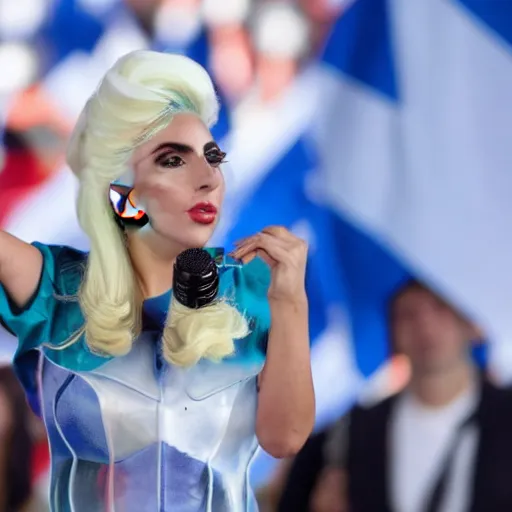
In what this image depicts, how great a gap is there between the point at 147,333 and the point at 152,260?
0.16 metres

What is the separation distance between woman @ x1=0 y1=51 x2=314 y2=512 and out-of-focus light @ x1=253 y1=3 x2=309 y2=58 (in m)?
0.21

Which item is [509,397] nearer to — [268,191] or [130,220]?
[268,191]

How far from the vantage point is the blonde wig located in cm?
160

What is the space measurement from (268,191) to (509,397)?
0.74 m

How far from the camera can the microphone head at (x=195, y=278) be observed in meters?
1.52

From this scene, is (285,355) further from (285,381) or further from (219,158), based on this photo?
(219,158)

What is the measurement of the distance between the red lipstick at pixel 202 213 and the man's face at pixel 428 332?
1.58 ft

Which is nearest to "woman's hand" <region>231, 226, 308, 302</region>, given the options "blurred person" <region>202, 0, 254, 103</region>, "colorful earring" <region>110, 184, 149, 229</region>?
"colorful earring" <region>110, 184, 149, 229</region>

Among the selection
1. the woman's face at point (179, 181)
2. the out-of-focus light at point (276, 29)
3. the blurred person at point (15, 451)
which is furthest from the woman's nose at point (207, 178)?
the blurred person at point (15, 451)

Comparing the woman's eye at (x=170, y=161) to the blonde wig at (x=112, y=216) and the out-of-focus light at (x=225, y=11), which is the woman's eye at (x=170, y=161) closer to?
the blonde wig at (x=112, y=216)

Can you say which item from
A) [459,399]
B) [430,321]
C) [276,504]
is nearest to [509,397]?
[459,399]

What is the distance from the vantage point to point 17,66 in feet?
5.63

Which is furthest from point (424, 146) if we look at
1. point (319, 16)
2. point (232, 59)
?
point (232, 59)

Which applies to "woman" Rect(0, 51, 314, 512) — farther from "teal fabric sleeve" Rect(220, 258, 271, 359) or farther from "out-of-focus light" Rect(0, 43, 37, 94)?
"out-of-focus light" Rect(0, 43, 37, 94)
